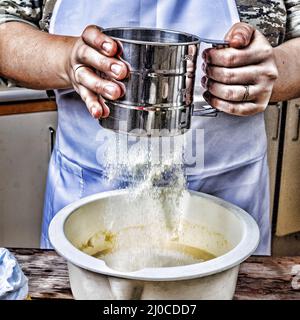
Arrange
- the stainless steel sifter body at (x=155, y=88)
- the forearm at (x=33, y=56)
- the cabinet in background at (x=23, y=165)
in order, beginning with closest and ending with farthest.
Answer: the stainless steel sifter body at (x=155, y=88)
the forearm at (x=33, y=56)
the cabinet in background at (x=23, y=165)

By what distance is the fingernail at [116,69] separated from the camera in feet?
1.84

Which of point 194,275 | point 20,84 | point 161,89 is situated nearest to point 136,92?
point 161,89

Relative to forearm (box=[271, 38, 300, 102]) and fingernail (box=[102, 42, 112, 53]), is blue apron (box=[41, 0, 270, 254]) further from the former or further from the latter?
fingernail (box=[102, 42, 112, 53])

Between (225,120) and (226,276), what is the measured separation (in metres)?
0.35

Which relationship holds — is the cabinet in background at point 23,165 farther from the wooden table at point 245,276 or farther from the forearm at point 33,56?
the wooden table at point 245,276

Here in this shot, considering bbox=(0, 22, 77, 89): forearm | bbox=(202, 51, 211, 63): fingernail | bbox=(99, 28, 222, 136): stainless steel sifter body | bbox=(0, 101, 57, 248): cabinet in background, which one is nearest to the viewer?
bbox=(99, 28, 222, 136): stainless steel sifter body

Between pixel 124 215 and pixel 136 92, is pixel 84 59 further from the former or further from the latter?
pixel 124 215

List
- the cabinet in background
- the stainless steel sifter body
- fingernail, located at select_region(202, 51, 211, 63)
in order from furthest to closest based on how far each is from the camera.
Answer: the cabinet in background, fingernail, located at select_region(202, 51, 211, 63), the stainless steel sifter body

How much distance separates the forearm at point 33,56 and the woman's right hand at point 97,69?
5.1 inches

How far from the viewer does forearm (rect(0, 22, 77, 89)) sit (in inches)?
32.0

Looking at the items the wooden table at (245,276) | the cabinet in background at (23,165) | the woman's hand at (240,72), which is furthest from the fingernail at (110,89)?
the cabinet in background at (23,165)

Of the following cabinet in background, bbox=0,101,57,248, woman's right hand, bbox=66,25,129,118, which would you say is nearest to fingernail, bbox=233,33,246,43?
woman's right hand, bbox=66,25,129,118

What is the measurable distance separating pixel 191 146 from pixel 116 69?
35cm

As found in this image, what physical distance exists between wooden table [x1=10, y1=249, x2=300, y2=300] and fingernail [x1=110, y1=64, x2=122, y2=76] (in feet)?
0.95
